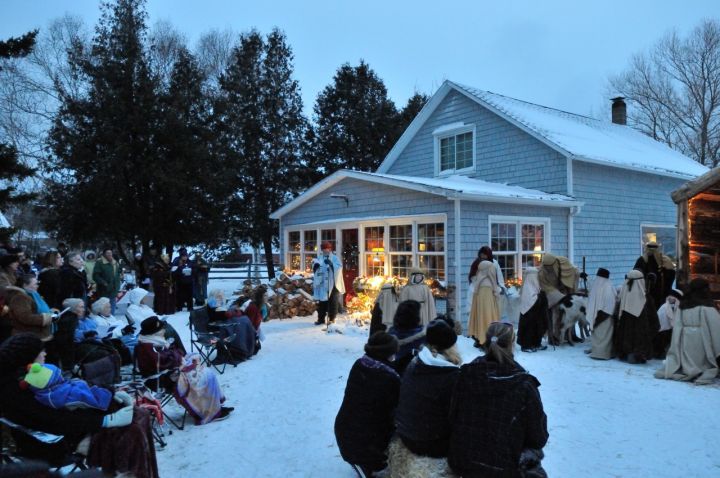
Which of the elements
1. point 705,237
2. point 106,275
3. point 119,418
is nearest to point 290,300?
point 106,275

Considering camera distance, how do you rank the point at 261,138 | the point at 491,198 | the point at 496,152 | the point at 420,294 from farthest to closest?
the point at 261,138, the point at 496,152, the point at 491,198, the point at 420,294

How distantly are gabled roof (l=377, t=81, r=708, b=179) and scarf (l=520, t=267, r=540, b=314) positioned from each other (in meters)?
5.27

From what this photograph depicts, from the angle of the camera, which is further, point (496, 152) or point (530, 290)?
point (496, 152)

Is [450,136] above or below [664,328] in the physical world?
above

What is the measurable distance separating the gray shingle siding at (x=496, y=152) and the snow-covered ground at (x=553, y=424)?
21.1ft

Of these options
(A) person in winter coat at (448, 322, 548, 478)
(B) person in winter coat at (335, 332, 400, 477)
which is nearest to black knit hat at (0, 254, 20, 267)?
(B) person in winter coat at (335, 332, 400, 477)

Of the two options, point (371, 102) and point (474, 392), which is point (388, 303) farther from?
point (371, 102)

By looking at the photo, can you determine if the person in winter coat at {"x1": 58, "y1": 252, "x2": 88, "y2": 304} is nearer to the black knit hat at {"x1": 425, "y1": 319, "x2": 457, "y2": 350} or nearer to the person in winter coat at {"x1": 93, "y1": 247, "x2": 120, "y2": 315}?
the person in winter coat at {"x1": 93, "y1": 247, "x2": 120, "y2": 315}

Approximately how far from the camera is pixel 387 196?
38.3 ft

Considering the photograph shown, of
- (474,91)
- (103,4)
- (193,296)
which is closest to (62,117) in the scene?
(103,4)

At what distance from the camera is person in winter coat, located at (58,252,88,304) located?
7957 mm

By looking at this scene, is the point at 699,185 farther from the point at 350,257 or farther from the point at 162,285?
the point at 162,285

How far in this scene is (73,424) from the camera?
333cm

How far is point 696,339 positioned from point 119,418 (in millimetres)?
6791
